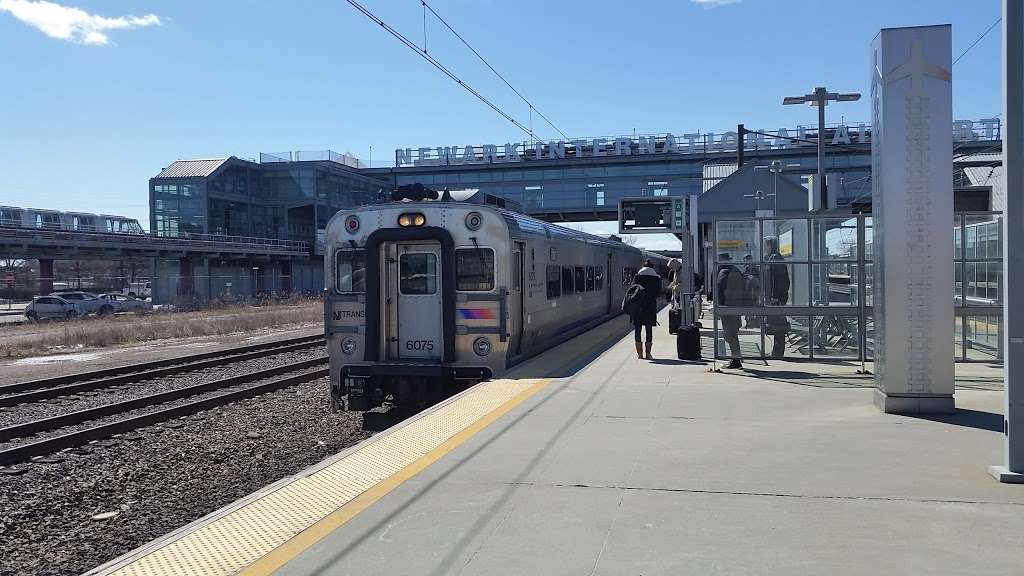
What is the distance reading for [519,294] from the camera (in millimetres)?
11484

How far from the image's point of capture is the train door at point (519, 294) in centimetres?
1125

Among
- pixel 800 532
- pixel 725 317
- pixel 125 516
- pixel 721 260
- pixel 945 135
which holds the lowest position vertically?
pixel 125 516

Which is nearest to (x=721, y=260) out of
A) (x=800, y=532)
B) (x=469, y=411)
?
(x=469, y=411)

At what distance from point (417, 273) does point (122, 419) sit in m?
4.37

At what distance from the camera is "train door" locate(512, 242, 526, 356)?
36.9 ft

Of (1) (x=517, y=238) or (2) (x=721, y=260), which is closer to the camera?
(1) (x=517, y=238)

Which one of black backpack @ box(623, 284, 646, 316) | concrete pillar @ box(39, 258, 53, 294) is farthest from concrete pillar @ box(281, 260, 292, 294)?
black backpack @ box(623, 284, 646, 316)

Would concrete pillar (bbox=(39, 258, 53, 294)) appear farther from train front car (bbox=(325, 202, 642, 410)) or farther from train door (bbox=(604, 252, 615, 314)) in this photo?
train front car (bbox=(325, 202, 642, 410))

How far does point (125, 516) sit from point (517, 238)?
19.9ft

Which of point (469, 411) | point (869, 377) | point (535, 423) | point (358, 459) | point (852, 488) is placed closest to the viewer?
point (852, 488)

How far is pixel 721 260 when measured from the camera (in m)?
12.0

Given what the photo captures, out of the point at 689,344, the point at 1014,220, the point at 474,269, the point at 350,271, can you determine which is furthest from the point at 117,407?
the point at 1014,220

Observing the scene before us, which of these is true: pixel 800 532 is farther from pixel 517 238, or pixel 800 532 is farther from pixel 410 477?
pixel 517 238

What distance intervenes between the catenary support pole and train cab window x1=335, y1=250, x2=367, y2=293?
747 centimetres
